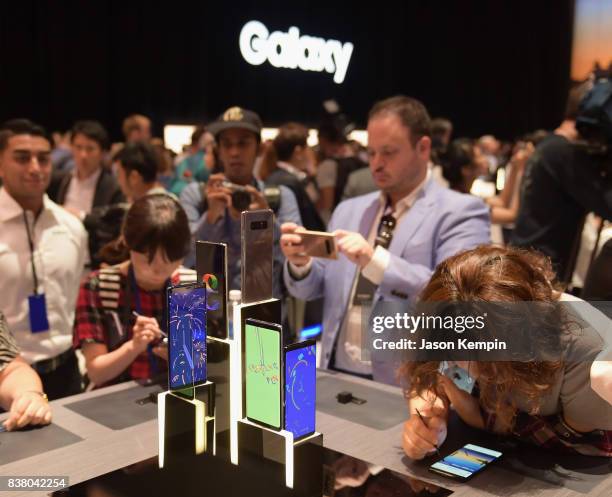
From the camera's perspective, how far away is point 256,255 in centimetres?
139

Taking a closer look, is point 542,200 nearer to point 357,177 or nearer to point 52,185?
point 357,177

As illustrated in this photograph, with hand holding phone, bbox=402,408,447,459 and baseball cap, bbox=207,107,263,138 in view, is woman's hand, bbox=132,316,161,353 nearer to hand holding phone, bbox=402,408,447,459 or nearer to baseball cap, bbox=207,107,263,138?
hand holding phone, bbox=402,408,447,459

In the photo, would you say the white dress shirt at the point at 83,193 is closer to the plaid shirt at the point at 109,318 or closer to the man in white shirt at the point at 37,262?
the man in white shirt at the point at 37,262

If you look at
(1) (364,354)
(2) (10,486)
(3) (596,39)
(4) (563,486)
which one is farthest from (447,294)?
(3) (596,39)

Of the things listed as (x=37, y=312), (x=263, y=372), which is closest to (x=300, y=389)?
(x=263, y=372)

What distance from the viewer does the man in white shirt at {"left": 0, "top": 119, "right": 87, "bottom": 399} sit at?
246cm

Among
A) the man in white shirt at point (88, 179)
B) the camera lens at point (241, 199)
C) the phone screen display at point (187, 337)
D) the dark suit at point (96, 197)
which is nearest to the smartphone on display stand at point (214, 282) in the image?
the phone screen display at point (187, 337)

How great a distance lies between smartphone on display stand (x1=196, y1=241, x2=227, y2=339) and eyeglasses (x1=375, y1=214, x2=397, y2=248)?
958 mm

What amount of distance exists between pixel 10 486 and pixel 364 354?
732 mm

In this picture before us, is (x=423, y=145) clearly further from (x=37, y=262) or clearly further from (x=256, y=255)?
(x=37, y=262)

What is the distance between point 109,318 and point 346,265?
81 cm

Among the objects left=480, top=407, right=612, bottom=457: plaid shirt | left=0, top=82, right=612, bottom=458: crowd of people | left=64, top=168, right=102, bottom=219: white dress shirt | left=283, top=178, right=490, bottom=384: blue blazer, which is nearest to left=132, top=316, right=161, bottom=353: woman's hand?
left=0, top=82, right=612, bottom=458: crowd of people

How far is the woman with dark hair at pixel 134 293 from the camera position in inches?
78.5

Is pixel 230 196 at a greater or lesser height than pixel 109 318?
greater
